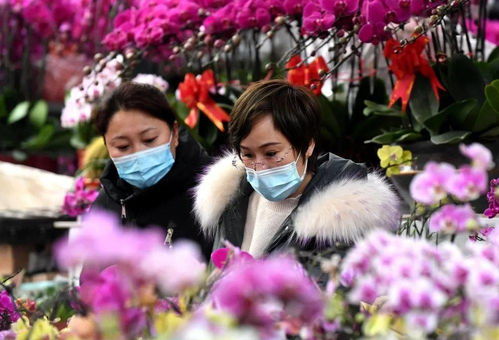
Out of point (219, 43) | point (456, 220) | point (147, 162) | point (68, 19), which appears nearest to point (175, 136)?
point (147, 162)

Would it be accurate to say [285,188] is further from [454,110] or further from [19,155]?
[19,155]

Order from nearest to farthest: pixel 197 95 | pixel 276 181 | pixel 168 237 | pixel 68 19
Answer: pixel 276 181 < pixel 168 237 < pixel 197 95 < pixel 68 19

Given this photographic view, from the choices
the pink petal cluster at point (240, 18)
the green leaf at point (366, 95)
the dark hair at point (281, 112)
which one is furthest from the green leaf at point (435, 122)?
the dark hair at point (281, 112)

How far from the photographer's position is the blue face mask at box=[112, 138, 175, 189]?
6.68 ft

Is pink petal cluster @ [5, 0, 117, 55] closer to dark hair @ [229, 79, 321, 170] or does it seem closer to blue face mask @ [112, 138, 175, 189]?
blue face mask @ [112, 138, 175, 189]

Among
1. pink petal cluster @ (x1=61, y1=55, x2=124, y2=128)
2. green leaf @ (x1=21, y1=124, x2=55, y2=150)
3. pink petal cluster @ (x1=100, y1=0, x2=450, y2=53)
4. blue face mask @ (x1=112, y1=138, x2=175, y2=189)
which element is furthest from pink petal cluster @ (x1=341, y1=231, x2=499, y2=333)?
green leaf @ (x1=21, y1=124, x2=55, y2=150)

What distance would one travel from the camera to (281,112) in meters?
1.59

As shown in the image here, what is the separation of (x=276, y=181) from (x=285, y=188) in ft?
0.12

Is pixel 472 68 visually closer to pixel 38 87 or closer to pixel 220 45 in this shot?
pixel 220 45

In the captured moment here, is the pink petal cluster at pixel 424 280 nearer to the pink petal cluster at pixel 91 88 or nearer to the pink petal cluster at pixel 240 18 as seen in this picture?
the pink petal cluster at pixel 240 18

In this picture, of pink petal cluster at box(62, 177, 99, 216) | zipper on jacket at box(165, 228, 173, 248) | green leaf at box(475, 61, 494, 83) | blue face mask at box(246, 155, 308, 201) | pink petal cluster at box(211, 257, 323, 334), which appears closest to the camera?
pink petal cluster at box(211, 257, 323, 334)

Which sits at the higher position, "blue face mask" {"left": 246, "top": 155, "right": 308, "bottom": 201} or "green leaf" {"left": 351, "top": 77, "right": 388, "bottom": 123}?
"blue face mask" {"left": 246, "top": 155, "right": 308, "bottom": 201}

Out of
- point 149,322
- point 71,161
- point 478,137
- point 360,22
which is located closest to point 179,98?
point 360,22

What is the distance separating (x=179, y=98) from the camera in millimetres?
2779
